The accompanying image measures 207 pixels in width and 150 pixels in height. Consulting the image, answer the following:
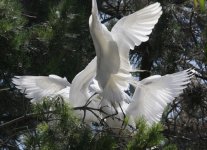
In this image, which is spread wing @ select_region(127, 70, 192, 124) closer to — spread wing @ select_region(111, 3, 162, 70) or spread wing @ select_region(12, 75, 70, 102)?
spread wing @ select_region(111, 3, 162, 70)

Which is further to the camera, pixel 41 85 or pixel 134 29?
pixel 41 85

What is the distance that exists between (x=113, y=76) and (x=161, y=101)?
0.26 metres

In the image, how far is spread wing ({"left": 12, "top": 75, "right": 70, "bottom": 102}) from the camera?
2.95m

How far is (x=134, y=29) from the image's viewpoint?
281 cm

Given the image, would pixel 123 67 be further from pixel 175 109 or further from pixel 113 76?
pixel 175 109

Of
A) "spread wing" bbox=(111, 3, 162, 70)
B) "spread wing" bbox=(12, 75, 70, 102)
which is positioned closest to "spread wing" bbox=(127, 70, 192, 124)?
"spread wing" bbox=(111, 3, 162, 70)

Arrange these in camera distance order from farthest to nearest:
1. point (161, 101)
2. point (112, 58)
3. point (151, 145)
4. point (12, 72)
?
point (12, 72), point (161, 101), point (112, 58), point (151, 145)

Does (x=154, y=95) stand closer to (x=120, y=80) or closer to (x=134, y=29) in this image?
(x=120, y=80)

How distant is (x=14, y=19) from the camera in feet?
9.59

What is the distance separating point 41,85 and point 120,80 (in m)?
0.46

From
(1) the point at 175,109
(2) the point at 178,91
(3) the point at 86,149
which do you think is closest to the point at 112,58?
(2) the point at 178,91

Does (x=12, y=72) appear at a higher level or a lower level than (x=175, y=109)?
higher

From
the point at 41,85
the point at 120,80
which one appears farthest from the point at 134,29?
the point at 41,85

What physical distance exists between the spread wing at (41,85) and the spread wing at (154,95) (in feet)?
1.03
